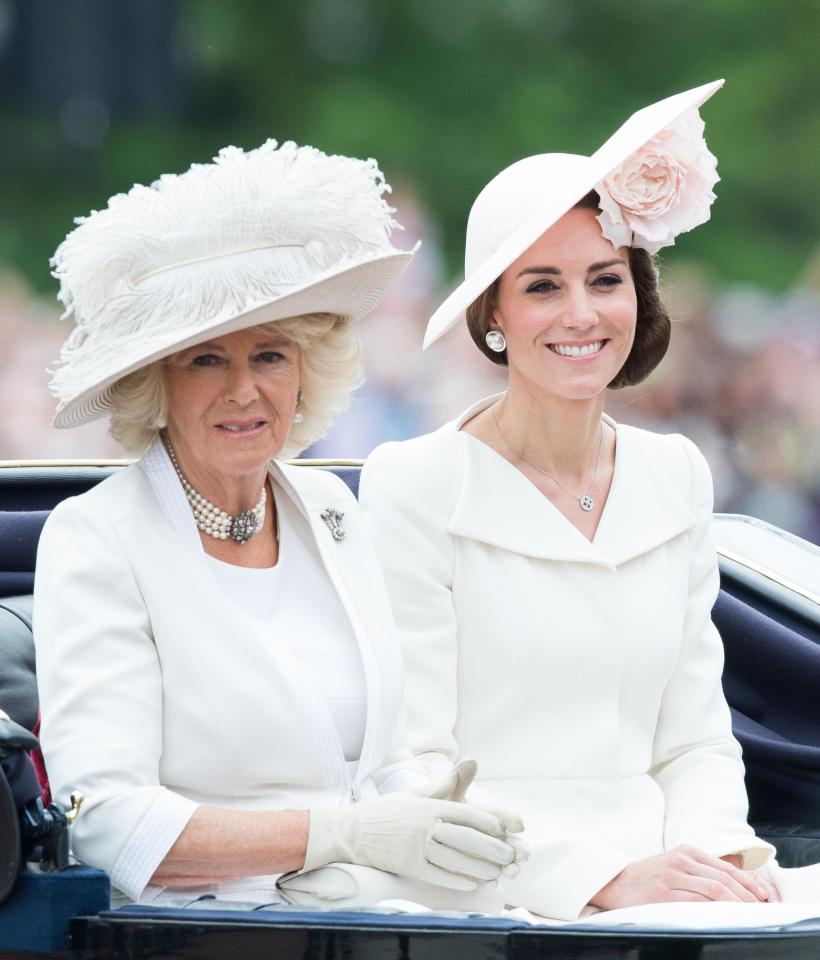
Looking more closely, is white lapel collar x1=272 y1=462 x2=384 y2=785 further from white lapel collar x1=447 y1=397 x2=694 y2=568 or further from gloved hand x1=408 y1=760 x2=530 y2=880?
white lapel collar x1=447 y1=397 x2=694 y2=568

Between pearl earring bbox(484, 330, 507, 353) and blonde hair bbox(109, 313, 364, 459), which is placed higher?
pearl earring bbox(484, 330, 507, 353)

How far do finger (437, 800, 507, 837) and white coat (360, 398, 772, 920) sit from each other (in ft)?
1.55

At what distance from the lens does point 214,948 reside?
2139 millimetres

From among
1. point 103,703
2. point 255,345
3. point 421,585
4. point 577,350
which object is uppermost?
point 577,350

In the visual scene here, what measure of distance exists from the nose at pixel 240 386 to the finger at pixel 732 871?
37.9 inches

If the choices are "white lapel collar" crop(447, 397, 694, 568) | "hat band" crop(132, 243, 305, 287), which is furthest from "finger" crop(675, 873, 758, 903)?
"hat band" crop(132, 243, 305, 287)

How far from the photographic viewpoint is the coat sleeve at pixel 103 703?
2.27m

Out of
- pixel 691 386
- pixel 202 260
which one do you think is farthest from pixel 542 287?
pixel 691 386

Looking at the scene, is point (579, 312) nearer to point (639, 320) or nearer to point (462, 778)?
point (639, 320)

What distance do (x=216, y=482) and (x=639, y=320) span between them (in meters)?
0.94

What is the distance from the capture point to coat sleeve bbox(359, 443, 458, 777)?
2881 mm

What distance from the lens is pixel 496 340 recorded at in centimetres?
307

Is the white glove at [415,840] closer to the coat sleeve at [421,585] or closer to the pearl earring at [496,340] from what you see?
the coat sleeve at [421,585]

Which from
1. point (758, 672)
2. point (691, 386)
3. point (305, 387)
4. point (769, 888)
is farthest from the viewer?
point (691, 386)
